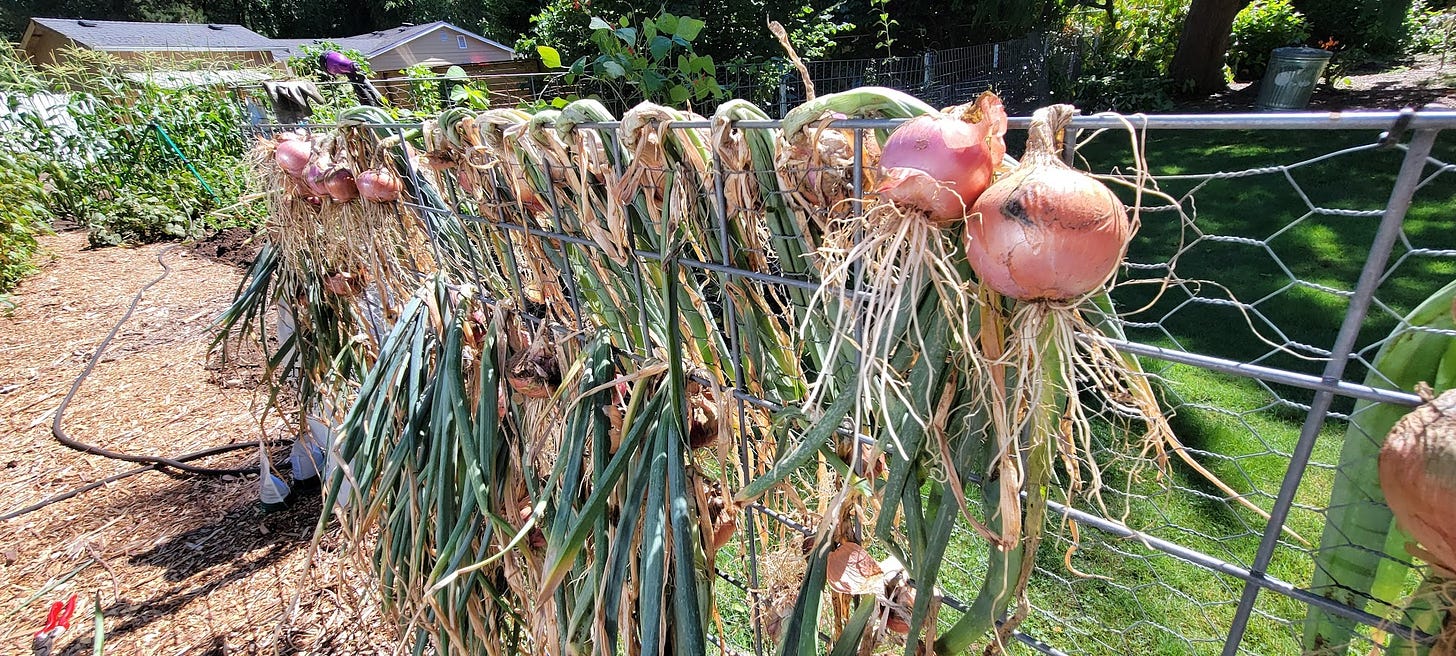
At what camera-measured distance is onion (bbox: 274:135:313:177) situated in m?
1.72

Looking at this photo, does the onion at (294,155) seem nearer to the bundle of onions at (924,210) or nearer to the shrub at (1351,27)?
the bundle of onions at (924,210)

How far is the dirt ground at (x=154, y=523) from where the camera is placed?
2027 millimetres

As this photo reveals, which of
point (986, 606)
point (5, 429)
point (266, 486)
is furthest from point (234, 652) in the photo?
point (5, 429)

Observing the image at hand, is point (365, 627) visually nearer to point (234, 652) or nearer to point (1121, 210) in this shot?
point (234, 652)

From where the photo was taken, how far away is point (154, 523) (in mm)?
2492

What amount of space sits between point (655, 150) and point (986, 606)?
2.23 feet

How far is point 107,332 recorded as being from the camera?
4168 millimetres

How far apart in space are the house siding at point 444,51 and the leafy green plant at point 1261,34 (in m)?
16.2

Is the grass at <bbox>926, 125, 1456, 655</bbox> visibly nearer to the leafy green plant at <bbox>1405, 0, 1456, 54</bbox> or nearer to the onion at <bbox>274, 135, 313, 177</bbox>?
the onion at <bbox>274, 135, 313, 177</bbox>

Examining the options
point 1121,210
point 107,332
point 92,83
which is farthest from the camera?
point 92,83

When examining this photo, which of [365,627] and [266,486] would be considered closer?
[365,627]

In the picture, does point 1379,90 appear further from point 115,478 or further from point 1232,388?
point 115,478

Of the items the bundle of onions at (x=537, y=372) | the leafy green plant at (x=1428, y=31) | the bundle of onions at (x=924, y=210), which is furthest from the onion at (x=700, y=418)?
the leafy green plant at (x=1428, y=31)

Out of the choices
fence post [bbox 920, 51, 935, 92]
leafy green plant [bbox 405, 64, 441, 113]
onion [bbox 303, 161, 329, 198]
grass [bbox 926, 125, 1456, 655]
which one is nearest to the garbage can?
grass [bbox 926, 125, 1456, 655]
